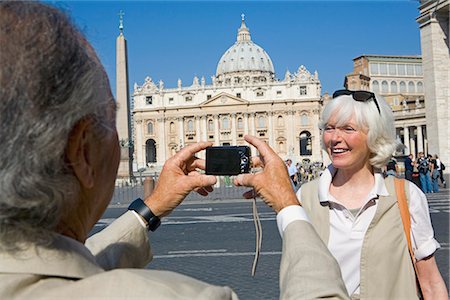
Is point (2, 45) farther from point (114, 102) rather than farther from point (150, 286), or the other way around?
point (150, 286)

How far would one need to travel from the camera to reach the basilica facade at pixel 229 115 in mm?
80812

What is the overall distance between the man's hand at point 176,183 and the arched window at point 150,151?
84.4 meters

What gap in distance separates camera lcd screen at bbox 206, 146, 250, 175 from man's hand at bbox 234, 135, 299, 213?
0.39ft

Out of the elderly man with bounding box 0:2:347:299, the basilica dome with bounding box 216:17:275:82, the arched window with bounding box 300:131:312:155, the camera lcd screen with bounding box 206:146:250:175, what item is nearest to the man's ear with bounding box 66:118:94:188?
the elderly man with bounding box 0:2:347:299

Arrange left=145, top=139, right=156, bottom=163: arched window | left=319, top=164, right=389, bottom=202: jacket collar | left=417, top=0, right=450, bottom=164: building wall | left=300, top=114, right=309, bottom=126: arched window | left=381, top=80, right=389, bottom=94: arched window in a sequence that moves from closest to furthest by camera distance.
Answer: left=319, top=164, right=389, bottom=202: jacket collar
left=417, top=0, right=450, bottom=164: building wall
left=381, top=80, right=389, bottom=94: arched window
left=300, top=114, right=309, bottom=126: arched window
left=145, top=139, right=156, bottom=163: arched window

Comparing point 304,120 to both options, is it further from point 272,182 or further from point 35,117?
point 35,117

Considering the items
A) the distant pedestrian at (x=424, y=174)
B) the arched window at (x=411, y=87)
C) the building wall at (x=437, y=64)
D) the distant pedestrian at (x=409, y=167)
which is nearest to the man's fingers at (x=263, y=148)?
the distant pedestrian at (x=409, y=167)

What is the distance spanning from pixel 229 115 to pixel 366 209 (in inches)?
3160

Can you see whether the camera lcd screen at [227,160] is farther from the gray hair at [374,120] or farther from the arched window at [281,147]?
the arched window at [281,147]

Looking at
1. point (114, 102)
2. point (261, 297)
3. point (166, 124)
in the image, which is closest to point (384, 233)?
point (114, 102)

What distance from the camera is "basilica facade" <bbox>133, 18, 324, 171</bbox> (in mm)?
80812

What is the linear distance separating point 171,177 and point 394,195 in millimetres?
978

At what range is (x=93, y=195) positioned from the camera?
89cm

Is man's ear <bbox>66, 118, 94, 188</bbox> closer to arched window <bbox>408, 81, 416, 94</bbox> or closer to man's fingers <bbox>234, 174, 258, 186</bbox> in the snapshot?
man's fingers <bbox>234, 174, 258, 186</bbox>
